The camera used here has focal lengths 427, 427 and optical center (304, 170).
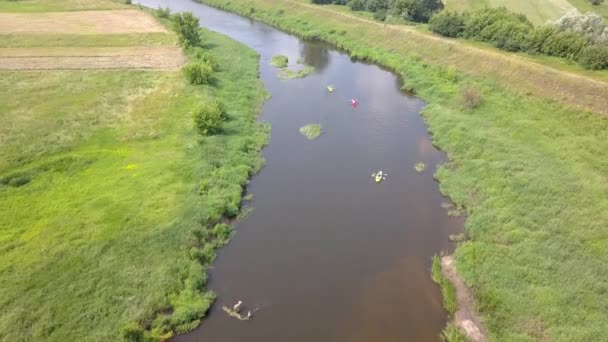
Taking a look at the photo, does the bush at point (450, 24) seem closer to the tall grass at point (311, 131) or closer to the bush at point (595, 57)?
the bush at point (595, 57)

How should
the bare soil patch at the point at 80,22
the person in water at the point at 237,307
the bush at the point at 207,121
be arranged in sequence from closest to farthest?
the person in water at the point at 237,307, the bush at the point at 207,121, the bare soil patch at the point at 80,22

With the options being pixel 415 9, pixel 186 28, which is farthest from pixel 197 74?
pixel 415 9

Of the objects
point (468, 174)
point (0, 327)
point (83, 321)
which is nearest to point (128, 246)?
point (83, 321)

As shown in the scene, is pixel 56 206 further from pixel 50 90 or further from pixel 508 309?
pixel 508 309

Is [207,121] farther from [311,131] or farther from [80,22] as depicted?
[80,22]

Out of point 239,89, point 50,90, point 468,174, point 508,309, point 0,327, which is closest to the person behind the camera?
point 0,327

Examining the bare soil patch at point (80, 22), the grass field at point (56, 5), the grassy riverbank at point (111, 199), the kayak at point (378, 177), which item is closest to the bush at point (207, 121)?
the grassy riverbank at point (111, 199)
